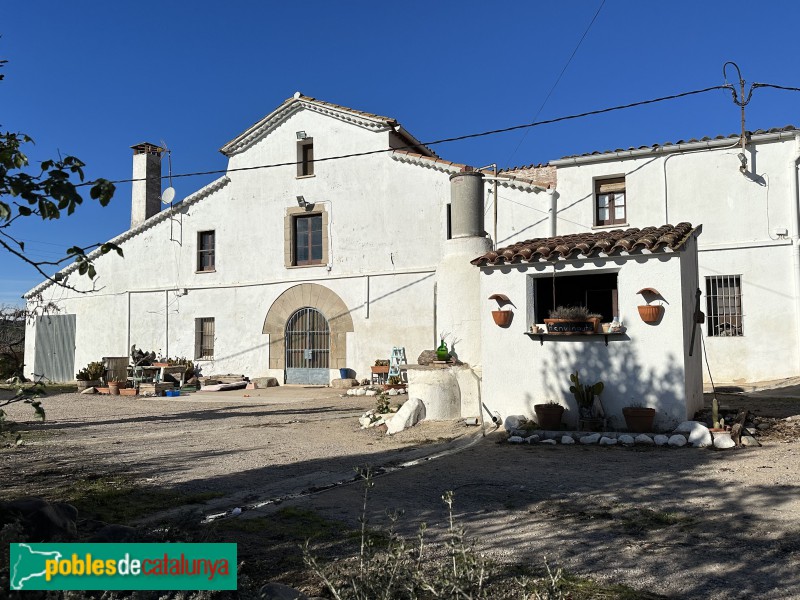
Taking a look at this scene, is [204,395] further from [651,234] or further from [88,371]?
[651,234]

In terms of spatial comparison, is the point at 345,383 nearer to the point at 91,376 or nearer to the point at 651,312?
the point at 91,376

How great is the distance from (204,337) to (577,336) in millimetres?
15173

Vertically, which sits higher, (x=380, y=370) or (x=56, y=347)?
(x=56, y=347)

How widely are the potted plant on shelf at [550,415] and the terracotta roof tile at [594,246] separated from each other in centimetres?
219

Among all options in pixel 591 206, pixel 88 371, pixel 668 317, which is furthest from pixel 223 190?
pixel 668 317

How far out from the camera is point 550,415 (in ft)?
29.4

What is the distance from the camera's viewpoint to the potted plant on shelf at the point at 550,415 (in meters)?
8.95

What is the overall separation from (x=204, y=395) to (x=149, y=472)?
36.0 feet

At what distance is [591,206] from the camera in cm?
1616

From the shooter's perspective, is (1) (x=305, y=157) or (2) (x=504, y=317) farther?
(1) (x=305, y=157)

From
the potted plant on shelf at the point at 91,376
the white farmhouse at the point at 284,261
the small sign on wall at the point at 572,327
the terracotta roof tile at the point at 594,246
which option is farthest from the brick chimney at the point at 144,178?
the small sign on wall at the point at 572,327

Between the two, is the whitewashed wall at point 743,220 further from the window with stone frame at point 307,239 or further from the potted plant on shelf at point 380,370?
the window with stone frame at point 307,239
